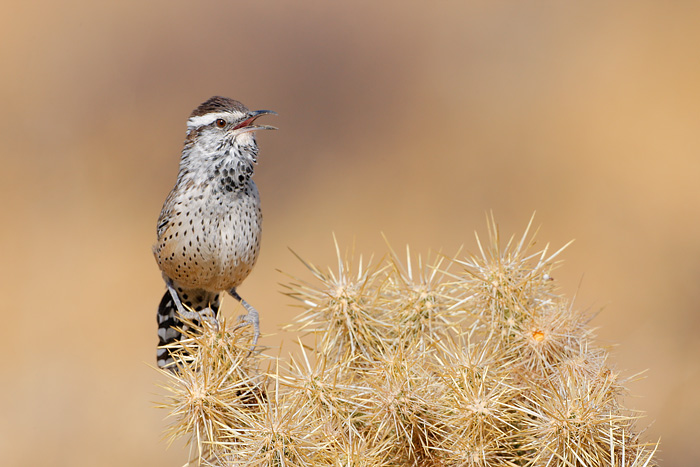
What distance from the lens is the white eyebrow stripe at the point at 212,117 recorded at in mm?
Answer: 1949

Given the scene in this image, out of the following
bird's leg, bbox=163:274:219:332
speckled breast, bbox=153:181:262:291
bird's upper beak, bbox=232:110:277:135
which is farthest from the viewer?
→ speckled breast, bbox=153:181:262:291

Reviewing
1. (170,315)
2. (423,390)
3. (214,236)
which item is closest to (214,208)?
(214,236)

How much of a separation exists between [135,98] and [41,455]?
8.15ft

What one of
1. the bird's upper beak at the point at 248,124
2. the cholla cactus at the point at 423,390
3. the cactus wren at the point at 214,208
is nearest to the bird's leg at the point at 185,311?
the cactus wren at the point at 214,208

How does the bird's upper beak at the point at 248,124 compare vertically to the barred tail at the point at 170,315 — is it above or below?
above

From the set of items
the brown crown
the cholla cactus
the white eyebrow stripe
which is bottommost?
the cholla cactus

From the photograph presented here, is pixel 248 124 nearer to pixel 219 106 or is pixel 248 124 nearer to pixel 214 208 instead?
pixel 219 106

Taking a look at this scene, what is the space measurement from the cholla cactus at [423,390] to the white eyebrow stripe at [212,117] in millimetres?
536

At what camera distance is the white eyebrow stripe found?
195 cm

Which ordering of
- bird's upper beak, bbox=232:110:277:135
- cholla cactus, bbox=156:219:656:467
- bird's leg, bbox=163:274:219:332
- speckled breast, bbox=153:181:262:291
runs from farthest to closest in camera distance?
speckled breast, bbox=153:181:262:291 → bird's upper beak, bbox=232:110:277:135 → bird's leg, bbox=163:274:219:332 → cholla cactus, bbox=156:219:656:467

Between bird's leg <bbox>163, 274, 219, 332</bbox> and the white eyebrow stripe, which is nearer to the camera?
bird's leg <bbox>163, 274, 219, 332</bbox>

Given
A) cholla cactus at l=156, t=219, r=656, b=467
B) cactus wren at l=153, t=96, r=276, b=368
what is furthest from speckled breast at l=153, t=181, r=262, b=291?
cholla cactus at l=156, t=219, r=656, b=467

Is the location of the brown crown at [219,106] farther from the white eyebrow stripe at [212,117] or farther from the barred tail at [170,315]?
the barred tail at [170,315]

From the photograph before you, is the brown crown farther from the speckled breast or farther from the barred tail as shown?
the barred tail
